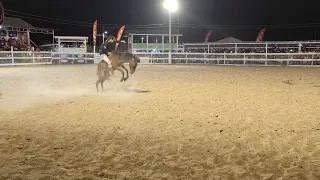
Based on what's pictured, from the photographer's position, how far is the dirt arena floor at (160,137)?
4320 millimetres

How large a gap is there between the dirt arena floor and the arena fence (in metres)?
18.6

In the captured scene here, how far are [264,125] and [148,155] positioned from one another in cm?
313

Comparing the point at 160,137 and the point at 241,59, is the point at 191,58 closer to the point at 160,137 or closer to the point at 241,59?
the point at 241,59

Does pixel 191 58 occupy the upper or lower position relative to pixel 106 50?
upper

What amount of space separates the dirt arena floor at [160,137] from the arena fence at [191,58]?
18552 mm

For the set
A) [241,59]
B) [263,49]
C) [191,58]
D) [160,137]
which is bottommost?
[160,137]

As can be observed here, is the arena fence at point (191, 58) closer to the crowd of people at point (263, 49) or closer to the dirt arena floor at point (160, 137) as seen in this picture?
the crowd of people at point (263, 49)

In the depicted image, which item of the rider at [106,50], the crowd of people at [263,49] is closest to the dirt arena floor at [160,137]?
the rider at [106,50]

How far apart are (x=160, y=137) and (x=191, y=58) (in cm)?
2730

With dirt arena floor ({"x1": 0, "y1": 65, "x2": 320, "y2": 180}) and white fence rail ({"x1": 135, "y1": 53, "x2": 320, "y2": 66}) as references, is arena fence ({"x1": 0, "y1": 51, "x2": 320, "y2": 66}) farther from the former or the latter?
dirt arena floor ({"x1": 0, "y1": 65, "x2": 320, "y2": 180})

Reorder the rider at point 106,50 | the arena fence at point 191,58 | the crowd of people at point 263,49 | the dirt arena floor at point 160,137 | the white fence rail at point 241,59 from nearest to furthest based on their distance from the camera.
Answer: the dirt arena floor at point 160,137, the rider at point 106,50, the white fence rail at point 241,59, the arena fence at point 191,58, the crowd of people at point 263,49

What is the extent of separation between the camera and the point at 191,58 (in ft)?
107

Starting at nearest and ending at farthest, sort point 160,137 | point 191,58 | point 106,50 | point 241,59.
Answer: point 160,137 < point 106,50 < point 241,59 < point 191,58

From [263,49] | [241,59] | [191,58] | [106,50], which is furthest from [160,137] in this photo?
[263,49]
